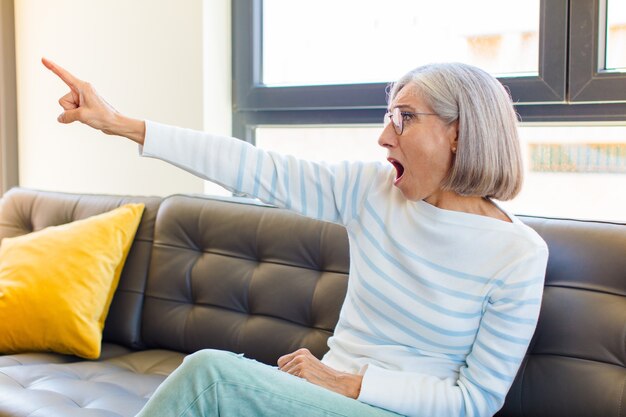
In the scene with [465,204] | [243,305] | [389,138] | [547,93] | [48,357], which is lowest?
[48,357]

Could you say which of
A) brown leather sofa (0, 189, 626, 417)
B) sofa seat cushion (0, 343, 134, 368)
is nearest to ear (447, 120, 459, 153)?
brown leather sofa (0, 189, 626, 417)

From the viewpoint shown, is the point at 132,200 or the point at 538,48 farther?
the point at 132,200

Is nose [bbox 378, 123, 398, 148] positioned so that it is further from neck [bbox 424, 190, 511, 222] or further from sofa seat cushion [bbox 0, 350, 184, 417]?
sofa seat cushion [bbox 0, 350, 184, 417]

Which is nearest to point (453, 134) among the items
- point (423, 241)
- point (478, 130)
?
point (478, 130)

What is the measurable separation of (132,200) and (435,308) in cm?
122

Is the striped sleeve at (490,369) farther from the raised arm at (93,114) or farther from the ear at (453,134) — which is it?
the raised arm at (93,114)

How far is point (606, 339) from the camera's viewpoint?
156 cm

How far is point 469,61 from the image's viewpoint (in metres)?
2.29

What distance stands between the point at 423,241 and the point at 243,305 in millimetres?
723

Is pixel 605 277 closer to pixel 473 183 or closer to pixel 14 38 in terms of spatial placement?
pixel 473 183

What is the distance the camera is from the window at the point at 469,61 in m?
2.04

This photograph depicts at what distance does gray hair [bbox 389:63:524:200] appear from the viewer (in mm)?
1472

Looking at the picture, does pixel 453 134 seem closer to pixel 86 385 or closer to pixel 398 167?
pixel 398 167

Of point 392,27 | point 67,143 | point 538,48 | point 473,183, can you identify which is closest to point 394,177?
point 473,183
